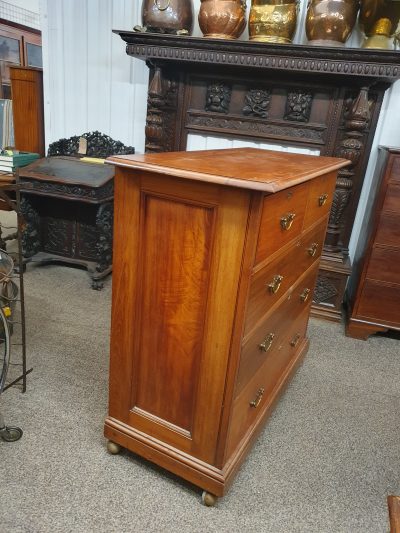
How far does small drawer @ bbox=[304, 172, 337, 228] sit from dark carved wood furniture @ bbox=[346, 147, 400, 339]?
0.53 m

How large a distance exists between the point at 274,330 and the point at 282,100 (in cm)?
177

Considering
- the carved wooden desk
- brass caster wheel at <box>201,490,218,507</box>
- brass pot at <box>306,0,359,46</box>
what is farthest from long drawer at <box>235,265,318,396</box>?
the carved wooden desk

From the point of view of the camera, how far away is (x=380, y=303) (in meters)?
2.59

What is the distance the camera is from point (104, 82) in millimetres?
3324

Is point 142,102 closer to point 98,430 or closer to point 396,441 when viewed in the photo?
point 98,430

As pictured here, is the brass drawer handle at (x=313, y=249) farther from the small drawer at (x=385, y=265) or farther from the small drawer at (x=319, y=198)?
the small drawer at (x=385, y=265)

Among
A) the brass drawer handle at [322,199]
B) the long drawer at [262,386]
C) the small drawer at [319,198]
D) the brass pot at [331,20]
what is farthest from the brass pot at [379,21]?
the long drawer at [262,386]

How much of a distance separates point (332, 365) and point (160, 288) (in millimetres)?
1434

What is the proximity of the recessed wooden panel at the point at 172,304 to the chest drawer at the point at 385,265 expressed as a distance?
5.22 ft

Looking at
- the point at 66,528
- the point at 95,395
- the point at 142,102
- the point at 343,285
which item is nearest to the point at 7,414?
the point at 95,395

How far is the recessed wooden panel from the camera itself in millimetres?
1245

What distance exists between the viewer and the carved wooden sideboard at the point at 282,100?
245 centimetres

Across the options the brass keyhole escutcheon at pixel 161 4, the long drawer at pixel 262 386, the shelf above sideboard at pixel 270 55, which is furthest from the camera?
the brass keyhole escutcheon at pixel 161 4

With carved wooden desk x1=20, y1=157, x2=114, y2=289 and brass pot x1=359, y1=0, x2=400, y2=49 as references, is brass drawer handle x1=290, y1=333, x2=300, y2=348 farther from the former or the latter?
brass pot x1=359, y1=0, x2=400, y2=49
